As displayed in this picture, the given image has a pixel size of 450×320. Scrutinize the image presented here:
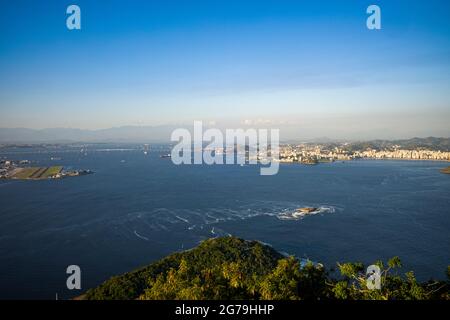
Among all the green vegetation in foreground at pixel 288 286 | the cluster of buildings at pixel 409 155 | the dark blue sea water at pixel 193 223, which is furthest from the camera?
the cluster of buildings at pixel 409 155

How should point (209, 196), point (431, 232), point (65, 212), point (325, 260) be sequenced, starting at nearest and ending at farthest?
1. point (325, 260)
2. point (431, 232)
3. point (65, 212)
4. point (209, 196)

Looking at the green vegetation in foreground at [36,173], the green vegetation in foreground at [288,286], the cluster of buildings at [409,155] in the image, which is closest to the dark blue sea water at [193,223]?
the green vegetation in foreground at [36,173]

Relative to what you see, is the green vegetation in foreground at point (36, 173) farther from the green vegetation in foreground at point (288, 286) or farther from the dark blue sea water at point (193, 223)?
the green vegetation in foreground at point (288, 286)

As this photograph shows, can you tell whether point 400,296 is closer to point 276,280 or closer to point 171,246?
point 276,280

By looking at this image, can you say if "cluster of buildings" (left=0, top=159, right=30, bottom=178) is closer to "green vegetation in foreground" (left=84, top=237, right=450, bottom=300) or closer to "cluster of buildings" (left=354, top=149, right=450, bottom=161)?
"green vegetation in foreground" (left=84, top=237, right=450, bottom=300)

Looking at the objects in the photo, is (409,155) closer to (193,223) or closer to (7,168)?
(193,223)

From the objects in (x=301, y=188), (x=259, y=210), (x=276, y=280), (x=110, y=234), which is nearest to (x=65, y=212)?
(x=110, y=234)

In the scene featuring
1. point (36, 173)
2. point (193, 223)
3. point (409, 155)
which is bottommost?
point (193, 223)

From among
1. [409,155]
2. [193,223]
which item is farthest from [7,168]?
[409,155]
